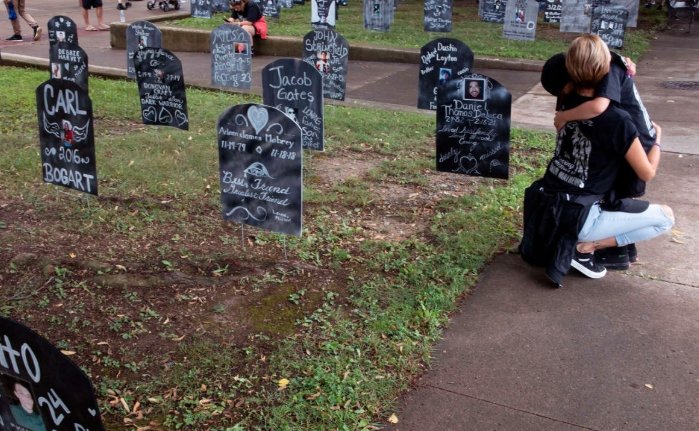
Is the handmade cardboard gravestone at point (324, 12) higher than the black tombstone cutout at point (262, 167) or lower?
higher

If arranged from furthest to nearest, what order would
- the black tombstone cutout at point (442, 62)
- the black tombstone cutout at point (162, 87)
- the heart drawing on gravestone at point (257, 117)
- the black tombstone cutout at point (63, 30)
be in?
the black tombstone cutout at point (63, 30), the black tombstone cutout at point (442, 62), the black tombstone cutout at point (162, 87), the heart drawing on gravestone at point (257, 117)

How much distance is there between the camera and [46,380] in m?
1.98

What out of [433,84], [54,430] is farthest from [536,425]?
[433,84]

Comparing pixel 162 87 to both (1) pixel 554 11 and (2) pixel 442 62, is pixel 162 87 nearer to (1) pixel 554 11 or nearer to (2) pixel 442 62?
(2) pixel 442 62

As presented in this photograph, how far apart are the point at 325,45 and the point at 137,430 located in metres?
5.37

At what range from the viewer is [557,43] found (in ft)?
45.7

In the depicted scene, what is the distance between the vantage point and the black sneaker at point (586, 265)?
4.61 m

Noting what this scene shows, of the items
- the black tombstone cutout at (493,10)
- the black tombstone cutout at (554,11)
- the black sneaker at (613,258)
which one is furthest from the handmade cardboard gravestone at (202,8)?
the black sneaker at (613,258)

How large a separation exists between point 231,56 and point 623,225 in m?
5.69

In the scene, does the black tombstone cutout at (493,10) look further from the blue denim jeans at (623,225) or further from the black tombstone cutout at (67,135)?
the black tombstone cutout at (67,135)

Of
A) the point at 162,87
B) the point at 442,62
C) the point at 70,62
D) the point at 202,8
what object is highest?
the point at 202,8

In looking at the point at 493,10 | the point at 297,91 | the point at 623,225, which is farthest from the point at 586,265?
the point at 493,10

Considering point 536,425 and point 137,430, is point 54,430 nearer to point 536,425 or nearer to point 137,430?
point 137,430

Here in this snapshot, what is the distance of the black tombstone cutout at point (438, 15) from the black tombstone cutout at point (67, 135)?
10347 millimetres
